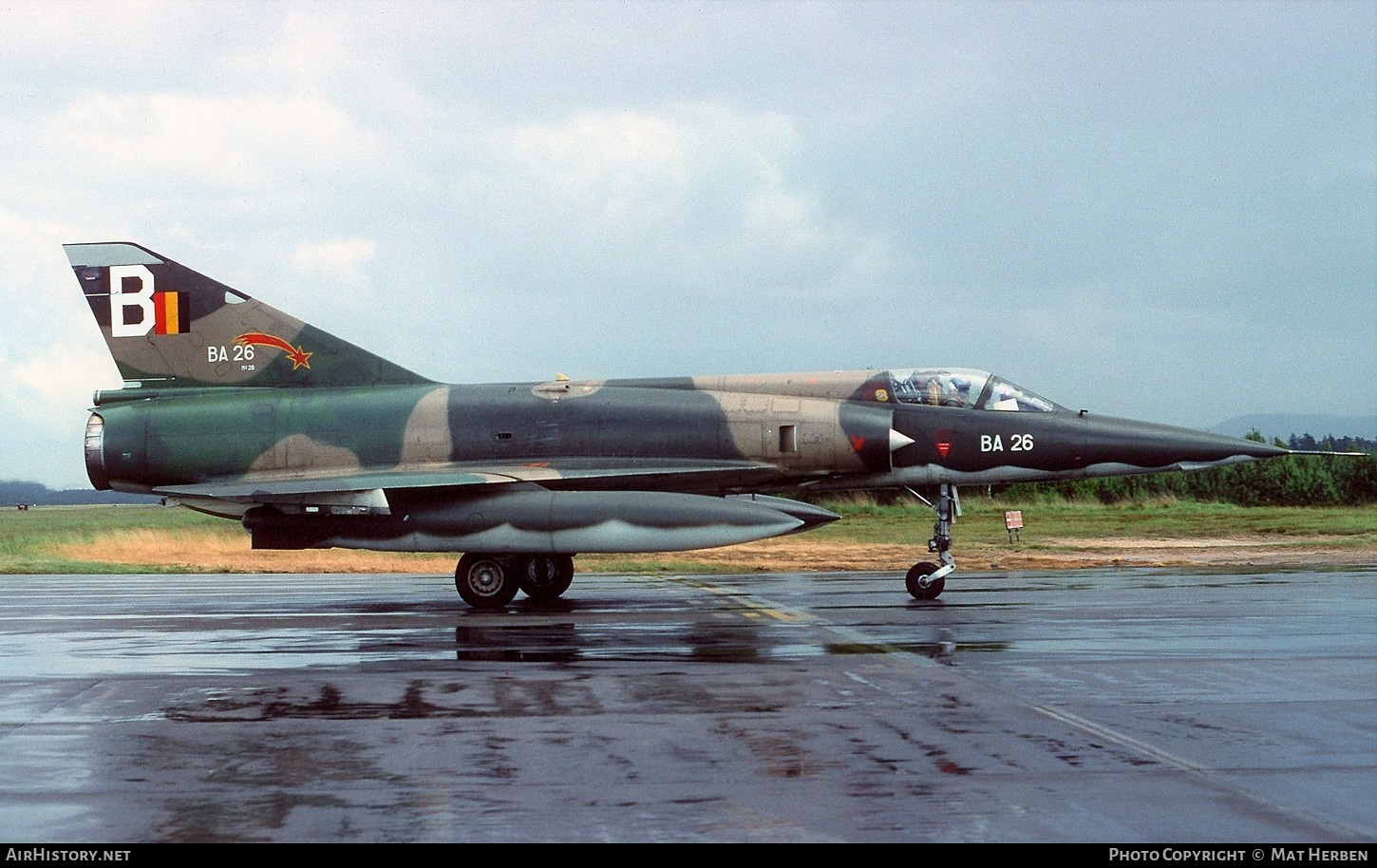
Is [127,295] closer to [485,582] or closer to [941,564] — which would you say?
[485,582]

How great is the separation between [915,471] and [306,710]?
11.4 m

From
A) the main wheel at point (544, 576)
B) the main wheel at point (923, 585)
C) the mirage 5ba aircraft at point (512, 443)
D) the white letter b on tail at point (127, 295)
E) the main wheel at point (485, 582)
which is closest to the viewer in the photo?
the main wheel at point (923, 585)

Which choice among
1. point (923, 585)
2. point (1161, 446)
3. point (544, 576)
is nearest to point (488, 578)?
point (544, 576)

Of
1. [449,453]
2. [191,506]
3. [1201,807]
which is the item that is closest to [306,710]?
[1201,807]

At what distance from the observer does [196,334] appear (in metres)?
20.8

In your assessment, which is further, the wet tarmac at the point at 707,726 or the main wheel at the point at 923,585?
the main wheel at the point at 923,585

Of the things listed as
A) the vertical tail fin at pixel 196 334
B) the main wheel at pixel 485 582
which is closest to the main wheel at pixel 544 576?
the main wheel at pixel 485 582

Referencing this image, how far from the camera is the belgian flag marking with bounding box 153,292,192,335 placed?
20.8 meters

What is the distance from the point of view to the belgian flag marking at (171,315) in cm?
2081

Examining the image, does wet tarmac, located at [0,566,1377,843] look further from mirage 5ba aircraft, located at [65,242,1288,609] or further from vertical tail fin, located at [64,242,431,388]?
vertical tail fin, located at [64,242,431,388]

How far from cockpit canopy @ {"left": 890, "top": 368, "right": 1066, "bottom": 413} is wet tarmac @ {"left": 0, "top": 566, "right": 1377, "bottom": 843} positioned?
388 cm

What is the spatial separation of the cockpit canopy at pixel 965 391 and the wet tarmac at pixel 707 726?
12.7 ft

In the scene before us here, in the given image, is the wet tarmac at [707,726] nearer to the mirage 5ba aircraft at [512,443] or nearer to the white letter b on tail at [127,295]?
the mirage 5ba aircraft at [512,443]

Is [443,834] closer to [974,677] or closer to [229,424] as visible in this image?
[974,677]
